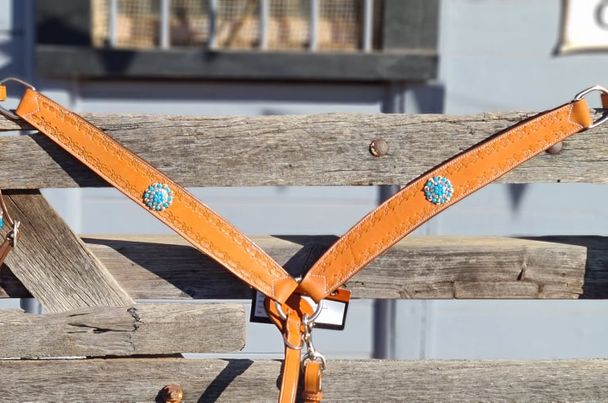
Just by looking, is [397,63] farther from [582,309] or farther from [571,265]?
[571,265]

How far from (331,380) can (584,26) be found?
223 centimetres

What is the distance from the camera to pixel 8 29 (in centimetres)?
367

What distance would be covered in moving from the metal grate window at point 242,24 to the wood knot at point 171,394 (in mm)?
1934

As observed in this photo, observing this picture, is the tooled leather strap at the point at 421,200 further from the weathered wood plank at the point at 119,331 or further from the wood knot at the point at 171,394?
the wood knot at the point at 171,394

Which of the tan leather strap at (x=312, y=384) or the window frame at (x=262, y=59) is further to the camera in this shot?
the window frame at (x=262, y=59)

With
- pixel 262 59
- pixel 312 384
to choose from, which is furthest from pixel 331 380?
pixel 262 59

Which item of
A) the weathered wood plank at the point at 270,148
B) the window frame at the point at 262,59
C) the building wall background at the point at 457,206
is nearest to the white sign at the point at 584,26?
the building wall background at the point at 457,206

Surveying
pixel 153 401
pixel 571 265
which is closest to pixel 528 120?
pixel 571 265

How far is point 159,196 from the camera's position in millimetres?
1843

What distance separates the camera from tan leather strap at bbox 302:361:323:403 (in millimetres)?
1837

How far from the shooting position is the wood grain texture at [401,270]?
198cm

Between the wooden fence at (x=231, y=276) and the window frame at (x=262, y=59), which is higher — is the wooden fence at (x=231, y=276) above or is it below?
below

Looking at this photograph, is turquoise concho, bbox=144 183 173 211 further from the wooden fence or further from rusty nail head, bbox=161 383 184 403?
rusty nail head, bbox=161 383 184 403

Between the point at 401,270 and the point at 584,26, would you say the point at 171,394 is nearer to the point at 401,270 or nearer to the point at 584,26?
the point at 401,270
